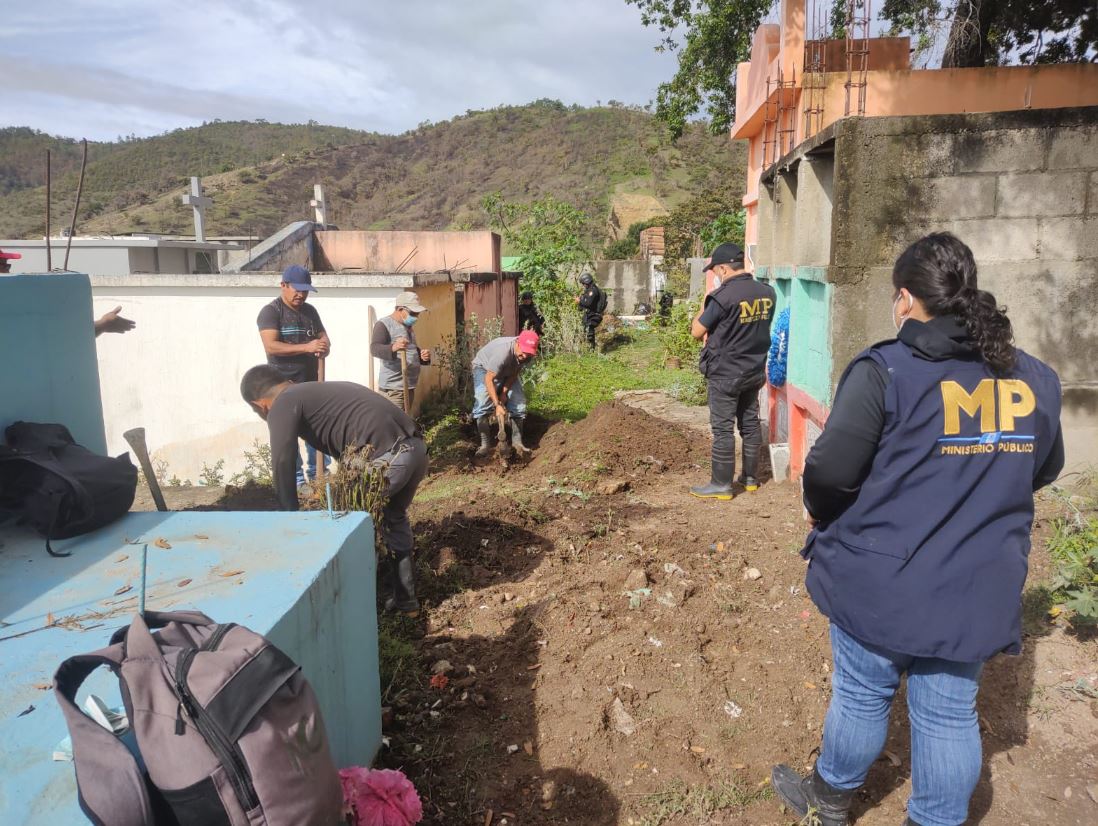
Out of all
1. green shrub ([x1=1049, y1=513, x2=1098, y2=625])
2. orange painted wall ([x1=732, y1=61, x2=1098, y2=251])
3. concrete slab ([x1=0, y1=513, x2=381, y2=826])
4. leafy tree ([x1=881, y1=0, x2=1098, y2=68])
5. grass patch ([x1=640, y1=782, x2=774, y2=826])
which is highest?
leafy tree ([x1=881, y1=0, x2=1098, y2=68])

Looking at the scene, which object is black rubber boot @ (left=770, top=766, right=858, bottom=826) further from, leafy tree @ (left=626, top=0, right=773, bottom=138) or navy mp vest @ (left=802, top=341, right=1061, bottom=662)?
leafy tree @ (left=626, top=0, right=773, bottom=138)

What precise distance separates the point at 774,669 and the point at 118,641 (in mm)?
2647

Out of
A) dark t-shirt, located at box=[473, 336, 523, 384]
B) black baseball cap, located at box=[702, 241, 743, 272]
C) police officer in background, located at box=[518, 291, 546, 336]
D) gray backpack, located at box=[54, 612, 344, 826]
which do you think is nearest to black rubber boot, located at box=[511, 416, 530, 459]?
dark t-shirt, located at box=[473, 336, 523, 384]

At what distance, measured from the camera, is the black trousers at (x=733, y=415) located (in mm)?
5566

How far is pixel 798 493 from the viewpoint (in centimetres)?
564

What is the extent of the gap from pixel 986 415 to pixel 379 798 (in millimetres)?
1902

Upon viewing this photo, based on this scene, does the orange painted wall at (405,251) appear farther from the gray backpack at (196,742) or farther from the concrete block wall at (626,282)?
the gray backpack at (196,742)

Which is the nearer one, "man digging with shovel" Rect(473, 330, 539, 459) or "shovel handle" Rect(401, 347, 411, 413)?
"shovel handle" Rect(401, 347, 411, 413)

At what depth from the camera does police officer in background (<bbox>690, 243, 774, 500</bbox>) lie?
545 centimetres

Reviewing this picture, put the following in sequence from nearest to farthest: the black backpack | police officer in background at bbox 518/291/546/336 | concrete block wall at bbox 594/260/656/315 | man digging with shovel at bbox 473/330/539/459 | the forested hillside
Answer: the black backpack < man digging with shovel at bbox 473/330/539/459 < police officer in background at bbox 518/291/546/336 < concrete block wall at bbox 594/260/656/315 < the forested hillside

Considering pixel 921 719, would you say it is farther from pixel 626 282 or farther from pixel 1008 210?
pixel 626 282

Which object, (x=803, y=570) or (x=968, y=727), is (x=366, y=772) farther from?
(x=803, y=570)

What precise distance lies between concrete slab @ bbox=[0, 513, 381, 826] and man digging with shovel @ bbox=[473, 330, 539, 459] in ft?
14.7

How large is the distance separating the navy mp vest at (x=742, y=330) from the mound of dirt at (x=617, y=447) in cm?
139
